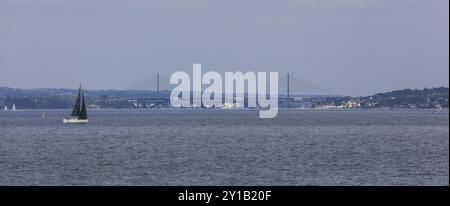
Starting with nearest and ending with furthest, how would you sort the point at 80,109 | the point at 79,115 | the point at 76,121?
the point at 80,109
the point at 79,115
the point at 76,121

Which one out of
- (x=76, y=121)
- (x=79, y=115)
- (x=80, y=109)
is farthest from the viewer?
(x=76, y=121)

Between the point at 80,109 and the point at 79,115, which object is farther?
the point at 79,115

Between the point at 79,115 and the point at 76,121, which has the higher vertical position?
the point at 79,115

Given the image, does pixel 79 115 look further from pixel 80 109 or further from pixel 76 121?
pixel 80 109

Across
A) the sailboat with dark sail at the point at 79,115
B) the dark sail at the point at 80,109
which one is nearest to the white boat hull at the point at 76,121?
the sailboat with dark sail at the point at 79,115

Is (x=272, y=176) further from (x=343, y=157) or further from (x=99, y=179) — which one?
(x=343, y=157)

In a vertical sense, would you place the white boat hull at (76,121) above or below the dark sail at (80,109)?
below

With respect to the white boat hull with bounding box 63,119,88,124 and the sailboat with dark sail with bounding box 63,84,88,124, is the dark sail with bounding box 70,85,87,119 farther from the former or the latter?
Result: the white boat hull with bounding box 63,119,88,124

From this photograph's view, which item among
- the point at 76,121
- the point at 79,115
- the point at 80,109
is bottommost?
the point at 76,121

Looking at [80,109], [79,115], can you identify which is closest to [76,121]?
[79,115]

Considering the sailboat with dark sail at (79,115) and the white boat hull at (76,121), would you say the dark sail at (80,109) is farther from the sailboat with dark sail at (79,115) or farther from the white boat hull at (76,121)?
the white boat hull at (76,121)
